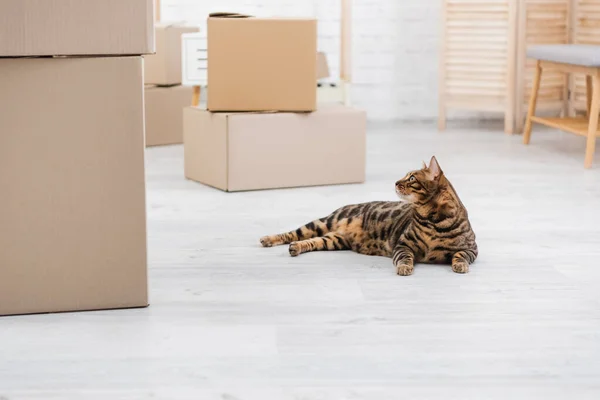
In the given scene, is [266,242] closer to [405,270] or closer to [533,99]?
[405,270]

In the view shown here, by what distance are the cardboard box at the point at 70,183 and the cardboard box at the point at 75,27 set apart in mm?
27

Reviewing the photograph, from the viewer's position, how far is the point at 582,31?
480 cm

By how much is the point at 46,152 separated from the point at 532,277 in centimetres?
114

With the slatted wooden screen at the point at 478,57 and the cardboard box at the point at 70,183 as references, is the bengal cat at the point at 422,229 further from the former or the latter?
the slatted wooden screen at the point at 478,57

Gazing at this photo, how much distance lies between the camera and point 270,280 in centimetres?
223

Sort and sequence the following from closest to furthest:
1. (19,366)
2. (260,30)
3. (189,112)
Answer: (19,366), (260,30), (189,112)

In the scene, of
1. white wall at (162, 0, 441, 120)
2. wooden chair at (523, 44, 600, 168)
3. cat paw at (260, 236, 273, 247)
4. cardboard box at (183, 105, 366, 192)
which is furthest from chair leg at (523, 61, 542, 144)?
cat paw at (260, 236, 273, 247)

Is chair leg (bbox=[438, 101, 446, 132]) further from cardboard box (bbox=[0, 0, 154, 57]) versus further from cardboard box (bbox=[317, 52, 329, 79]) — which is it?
cardboard box (bbox=[0, 0, 154, 57])

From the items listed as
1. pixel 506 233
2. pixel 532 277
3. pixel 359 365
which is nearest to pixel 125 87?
pixel 359 365

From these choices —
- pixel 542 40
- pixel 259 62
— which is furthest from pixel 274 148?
pixel 542 40

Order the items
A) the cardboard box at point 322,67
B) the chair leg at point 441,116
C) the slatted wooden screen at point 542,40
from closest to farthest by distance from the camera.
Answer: the cardboard box at point 322,67 → the slatted wooden screen at point 542,40 → the chair leg at point 441,116

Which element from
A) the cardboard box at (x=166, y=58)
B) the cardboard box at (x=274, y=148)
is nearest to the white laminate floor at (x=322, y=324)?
the cardboard box at (x=274, y=148)

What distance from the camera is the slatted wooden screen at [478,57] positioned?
4793 mm

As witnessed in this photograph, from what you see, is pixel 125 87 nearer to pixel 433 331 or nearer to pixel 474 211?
pixel 433 331
